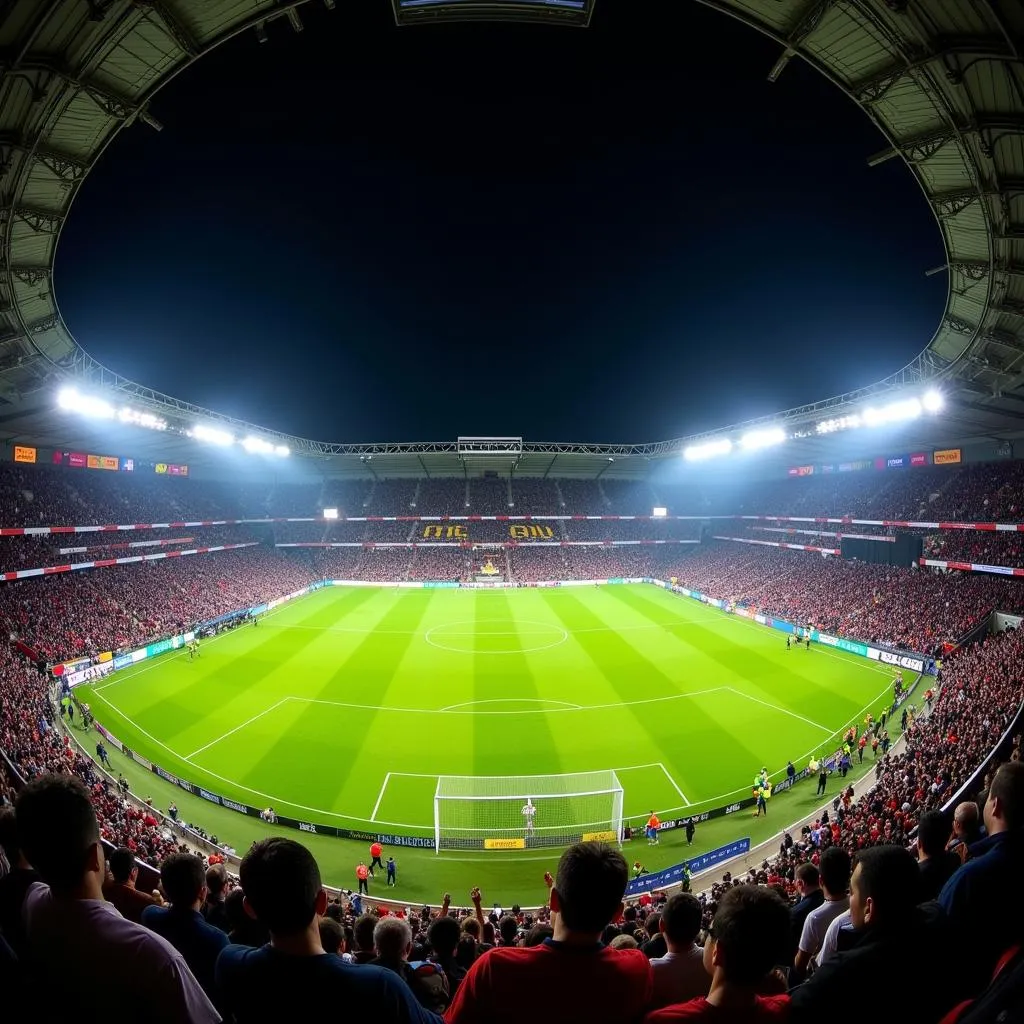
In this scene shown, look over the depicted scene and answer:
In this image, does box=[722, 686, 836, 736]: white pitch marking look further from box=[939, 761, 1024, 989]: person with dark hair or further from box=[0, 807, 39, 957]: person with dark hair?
box=[0, 807, 39, 957]: person with dark hair

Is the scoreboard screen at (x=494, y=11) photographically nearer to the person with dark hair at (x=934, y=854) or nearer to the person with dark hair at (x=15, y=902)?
the person with dark hair at (x=934, y=854)

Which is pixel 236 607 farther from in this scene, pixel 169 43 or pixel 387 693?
pixel 169 43

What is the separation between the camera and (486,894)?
1537 centimetres

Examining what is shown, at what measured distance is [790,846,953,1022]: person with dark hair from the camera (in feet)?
7.88

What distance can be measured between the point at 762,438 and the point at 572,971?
5086 cm

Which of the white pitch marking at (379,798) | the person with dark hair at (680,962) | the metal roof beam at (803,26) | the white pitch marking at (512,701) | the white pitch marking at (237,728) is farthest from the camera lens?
the white pitch marking at (512,701)

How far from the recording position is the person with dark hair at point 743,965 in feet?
7.39

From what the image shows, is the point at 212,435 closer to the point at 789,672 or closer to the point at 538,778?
the point at 538,778

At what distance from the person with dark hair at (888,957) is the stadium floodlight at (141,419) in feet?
132

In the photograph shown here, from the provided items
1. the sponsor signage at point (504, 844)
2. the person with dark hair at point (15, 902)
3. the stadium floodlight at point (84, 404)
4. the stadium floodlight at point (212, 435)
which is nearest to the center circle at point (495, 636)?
the sponsor signage at point (504, 844)

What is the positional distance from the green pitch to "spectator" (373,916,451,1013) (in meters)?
12.8

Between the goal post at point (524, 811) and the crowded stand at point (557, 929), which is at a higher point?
the crowded stand at point (557, 929)

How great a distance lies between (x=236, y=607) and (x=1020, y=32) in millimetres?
49149

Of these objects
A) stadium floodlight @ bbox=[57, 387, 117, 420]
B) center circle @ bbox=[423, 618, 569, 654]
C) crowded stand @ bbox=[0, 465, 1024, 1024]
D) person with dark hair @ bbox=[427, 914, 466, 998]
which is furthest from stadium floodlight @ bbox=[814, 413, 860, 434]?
stadium floodlight @ bbox=[57, 387, 117, 420]
